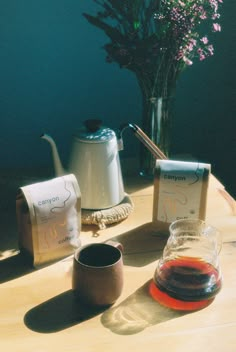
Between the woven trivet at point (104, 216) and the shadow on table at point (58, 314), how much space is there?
0.81ft

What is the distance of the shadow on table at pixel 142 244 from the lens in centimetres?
106

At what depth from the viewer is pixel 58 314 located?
2.96 ft

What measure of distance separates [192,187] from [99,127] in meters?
0.24

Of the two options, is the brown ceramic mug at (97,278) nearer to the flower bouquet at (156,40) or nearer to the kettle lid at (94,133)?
the kettle lid at (94,133)

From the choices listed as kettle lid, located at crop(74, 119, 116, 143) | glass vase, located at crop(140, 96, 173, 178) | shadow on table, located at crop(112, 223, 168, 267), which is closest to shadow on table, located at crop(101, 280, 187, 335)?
shadow on table, located at crop(112, 223, 168, 267)

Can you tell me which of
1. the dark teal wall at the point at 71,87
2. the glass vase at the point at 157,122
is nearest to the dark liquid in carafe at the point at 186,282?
the glass vase at the point at 157,122

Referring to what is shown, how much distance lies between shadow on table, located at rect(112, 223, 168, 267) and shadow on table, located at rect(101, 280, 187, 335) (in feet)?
0.36

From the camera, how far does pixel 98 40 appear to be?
1487 millimetres

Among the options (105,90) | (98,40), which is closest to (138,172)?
(105,90)

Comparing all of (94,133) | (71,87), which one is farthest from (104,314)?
(71,87)

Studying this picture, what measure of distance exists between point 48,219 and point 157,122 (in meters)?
0.46

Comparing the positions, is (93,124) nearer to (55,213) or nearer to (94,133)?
(94,133)

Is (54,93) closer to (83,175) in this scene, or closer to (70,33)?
(70,33)

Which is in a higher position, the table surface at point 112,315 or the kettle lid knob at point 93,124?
the kettle lid knob at point 93,124
